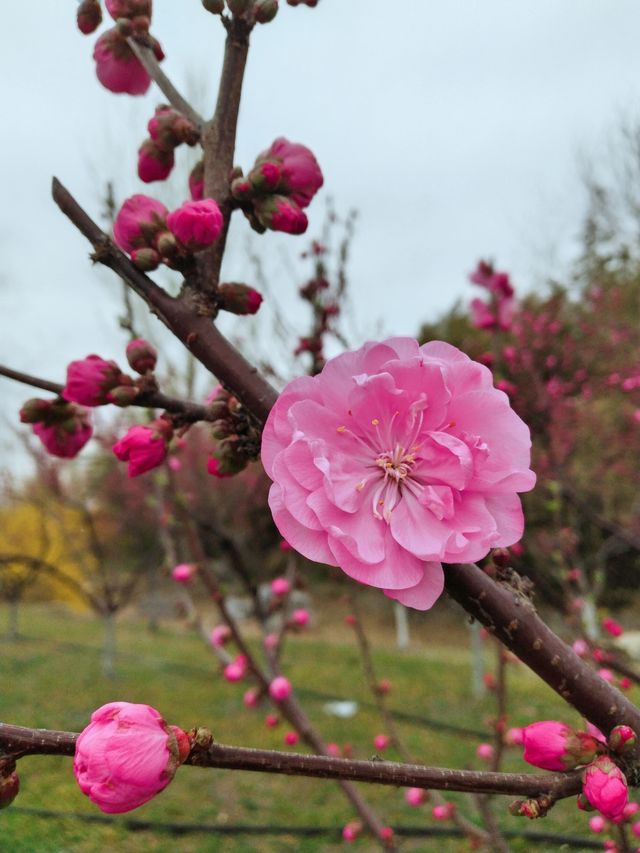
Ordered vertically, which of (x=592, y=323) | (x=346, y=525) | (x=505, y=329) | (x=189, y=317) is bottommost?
(x=346, y=525)

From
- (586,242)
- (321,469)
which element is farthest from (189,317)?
(586,242)

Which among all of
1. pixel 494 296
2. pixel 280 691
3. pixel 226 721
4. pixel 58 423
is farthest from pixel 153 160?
pixel 226 721

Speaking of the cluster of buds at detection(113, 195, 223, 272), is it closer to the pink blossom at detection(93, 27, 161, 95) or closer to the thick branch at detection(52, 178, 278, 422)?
the thick branch at detection(52, 178, 278, 422)

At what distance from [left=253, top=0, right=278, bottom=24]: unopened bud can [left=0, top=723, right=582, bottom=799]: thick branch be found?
2.92 ft

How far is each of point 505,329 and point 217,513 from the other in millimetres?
6409

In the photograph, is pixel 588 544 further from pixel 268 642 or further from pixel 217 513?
pixel 268 642

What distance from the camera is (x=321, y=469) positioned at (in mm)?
646

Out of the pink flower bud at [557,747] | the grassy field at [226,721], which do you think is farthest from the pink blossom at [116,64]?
the grassy field at [226,721]

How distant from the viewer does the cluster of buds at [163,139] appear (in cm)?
91

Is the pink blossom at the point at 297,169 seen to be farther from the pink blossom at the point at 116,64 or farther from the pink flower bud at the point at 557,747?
the pink flower bud at the point at 557,747

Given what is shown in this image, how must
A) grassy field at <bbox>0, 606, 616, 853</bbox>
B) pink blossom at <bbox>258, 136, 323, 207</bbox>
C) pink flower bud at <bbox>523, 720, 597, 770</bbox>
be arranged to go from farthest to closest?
grassy field at <bbox>0, 606, 616, 853</bbox>
pink blossom at <bbox>258, 136, 323, 207</bbox>
pink flower bud at <bbox>523, 720, 597, 770</bbox>

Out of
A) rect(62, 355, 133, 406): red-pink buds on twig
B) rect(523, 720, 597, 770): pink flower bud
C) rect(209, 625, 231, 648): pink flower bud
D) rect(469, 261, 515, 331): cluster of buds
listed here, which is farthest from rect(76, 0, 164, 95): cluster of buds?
rect(209, 625, 231, 648): pink flower bud

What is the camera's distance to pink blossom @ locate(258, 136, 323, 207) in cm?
89

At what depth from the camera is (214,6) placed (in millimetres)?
844
